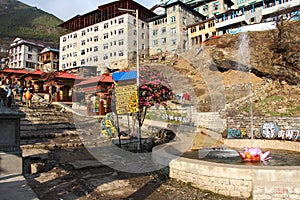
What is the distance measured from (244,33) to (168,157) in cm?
3751

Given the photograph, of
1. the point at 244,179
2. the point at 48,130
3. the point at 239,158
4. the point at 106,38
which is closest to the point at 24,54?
the point at 106,38

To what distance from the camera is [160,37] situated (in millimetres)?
51250

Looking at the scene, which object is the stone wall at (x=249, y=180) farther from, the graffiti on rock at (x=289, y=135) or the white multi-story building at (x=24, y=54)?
the white multi-story building at (x=24, y=54)

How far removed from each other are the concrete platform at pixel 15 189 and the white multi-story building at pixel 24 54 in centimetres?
6847

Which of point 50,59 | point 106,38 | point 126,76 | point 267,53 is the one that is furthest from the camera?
point 50,59

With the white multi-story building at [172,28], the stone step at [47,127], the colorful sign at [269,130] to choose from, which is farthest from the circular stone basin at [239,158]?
the white multi-story building at [172,28]

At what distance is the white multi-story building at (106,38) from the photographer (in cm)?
4725

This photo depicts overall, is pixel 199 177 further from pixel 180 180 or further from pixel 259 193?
pixel 259 193

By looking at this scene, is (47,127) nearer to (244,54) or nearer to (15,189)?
(15,189)

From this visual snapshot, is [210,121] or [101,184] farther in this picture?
[210,121]

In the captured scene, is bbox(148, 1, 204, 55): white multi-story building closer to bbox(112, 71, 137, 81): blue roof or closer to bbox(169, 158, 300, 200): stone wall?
bbox(112, 71, 137, 81): blue roof

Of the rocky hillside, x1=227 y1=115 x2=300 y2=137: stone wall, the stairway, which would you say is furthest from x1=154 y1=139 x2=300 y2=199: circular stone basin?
the rocky hillside

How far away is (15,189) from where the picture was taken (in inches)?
219

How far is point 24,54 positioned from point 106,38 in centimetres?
3099
